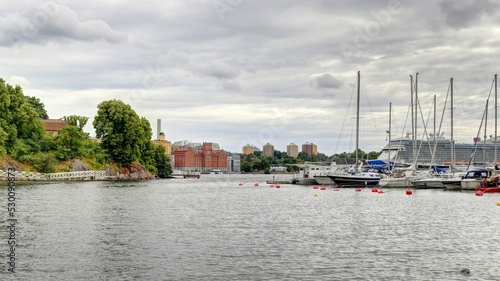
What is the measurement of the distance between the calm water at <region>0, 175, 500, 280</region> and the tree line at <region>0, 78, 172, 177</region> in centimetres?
6627

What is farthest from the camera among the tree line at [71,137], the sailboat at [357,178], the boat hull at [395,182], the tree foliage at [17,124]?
the tree line at [71,137]

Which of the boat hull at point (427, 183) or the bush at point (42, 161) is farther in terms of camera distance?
the bush at point (42, 161)

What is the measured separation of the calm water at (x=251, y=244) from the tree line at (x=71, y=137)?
217ft

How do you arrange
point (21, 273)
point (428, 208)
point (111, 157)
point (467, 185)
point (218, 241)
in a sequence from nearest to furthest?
point (21, 273) < point (218, 241) < point (428, 208) < point (467, 185) < point (111, 157)

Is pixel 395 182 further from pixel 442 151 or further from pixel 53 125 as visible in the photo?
pixel 53 125

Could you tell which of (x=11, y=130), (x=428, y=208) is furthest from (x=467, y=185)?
(x=11, y=130)

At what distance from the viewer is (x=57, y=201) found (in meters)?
58.1

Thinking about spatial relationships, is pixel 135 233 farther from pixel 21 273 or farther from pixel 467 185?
pixel 467 185

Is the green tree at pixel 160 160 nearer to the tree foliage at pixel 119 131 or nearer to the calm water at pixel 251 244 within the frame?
the tree foliage at pixel 119 131

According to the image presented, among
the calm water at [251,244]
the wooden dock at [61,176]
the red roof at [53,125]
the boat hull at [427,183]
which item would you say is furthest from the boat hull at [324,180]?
the red roof at [53,125]

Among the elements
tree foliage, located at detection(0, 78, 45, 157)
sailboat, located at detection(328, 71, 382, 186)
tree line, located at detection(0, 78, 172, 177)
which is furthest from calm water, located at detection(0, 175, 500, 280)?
tree line, located at detection(0, 78, 172, 177)

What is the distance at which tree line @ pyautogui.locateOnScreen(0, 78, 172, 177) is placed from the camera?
111375mm

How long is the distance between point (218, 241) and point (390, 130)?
291ft

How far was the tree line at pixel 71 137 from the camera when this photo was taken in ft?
365
